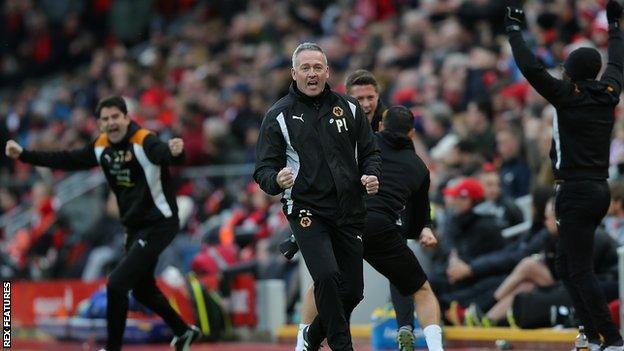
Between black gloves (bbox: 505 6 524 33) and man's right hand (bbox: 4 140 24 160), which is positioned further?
man's right hand (bbox: 4 140 24 160)

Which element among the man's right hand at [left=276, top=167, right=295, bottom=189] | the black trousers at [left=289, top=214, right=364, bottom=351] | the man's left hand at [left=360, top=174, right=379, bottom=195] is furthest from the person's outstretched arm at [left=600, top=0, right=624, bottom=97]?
the man's right hand at [left=276, top=167, right=295, bottom=189]

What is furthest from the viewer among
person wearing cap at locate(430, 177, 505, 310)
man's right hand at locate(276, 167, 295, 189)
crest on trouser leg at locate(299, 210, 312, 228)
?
person wearing cap at locate(430, 177, 505, 310)

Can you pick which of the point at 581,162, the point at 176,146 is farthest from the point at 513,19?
the point at 176,146

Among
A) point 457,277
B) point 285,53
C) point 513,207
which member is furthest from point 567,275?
point 285,53

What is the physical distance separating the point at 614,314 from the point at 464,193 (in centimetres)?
222

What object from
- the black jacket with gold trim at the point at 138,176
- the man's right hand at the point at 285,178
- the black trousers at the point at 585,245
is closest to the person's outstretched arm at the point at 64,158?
the black jacket with gold trim at the point at 138,176

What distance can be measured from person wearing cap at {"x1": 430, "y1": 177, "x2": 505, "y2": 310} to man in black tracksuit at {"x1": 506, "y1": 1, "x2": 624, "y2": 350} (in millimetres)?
3441

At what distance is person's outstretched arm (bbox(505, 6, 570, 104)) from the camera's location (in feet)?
34.3

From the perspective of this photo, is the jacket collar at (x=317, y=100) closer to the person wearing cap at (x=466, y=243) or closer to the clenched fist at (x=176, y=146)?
the clenched fist at (x=176, y=146)

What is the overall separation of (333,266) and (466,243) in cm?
518

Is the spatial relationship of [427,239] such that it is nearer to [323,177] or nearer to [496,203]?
[323,177]

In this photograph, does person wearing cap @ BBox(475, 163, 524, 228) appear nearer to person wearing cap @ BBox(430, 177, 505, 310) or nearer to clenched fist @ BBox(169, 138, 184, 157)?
person wearing cap @ BBox(430, 177, 505, 310)

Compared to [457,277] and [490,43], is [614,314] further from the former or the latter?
[490,43]

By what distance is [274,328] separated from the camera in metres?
16.6
